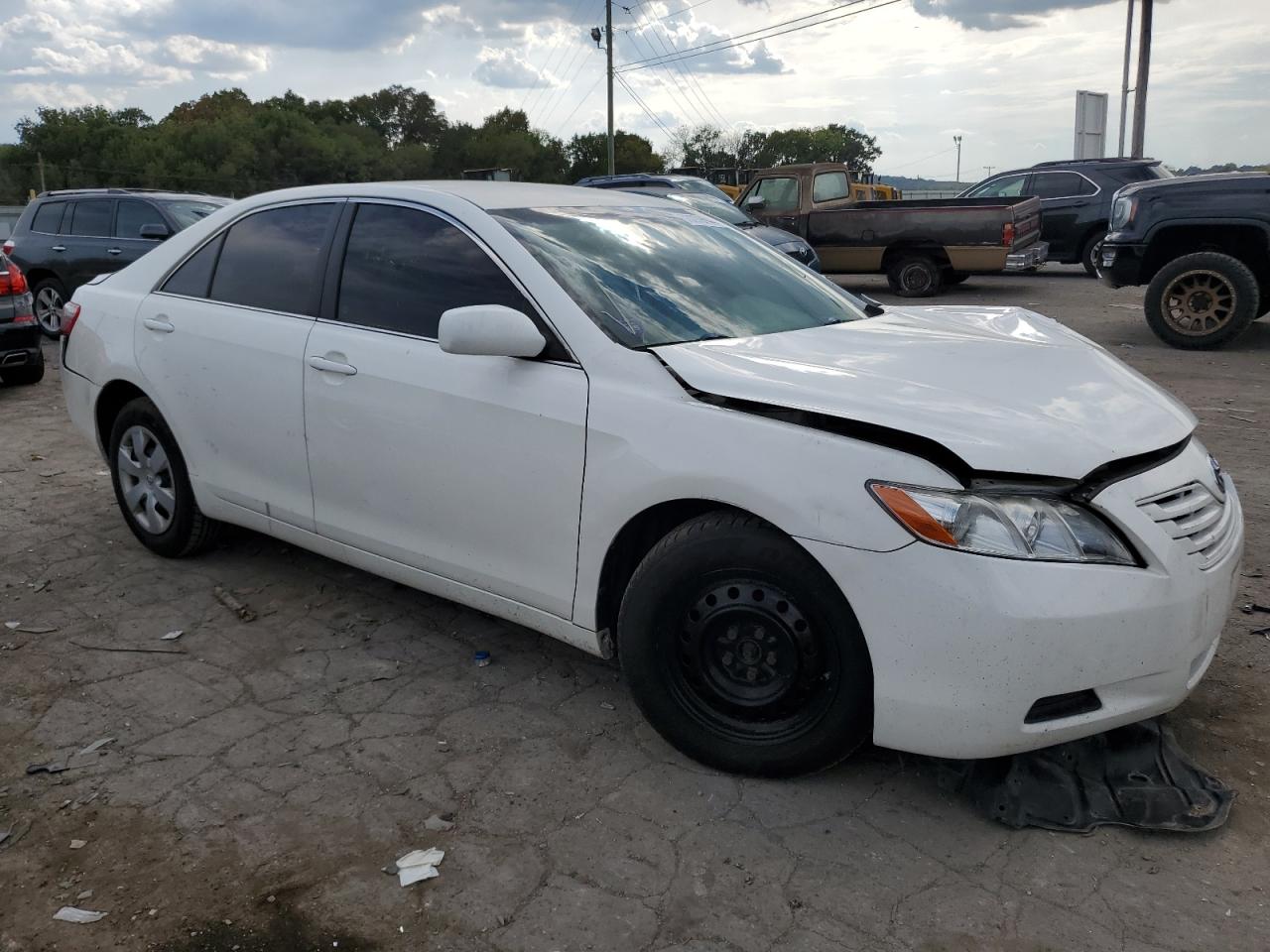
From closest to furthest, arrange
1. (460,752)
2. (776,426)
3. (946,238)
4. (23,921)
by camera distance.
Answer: (23,921) → (776,426) → (460,752) → (946,238)

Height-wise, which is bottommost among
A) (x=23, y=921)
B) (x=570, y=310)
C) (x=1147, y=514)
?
(x=23, y=921)

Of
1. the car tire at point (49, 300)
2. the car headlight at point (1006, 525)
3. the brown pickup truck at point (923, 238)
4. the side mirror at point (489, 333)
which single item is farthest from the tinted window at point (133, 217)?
the car headlight at point (1006, 525)

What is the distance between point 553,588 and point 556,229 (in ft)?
4.08

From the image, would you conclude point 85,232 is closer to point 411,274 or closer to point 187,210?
point 187,210

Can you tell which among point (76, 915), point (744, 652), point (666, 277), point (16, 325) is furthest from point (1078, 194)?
point (76, 915)

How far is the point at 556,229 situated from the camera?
141 inches

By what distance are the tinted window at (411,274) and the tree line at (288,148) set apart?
50.3m

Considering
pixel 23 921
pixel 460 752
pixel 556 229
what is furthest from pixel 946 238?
pixel 23 921

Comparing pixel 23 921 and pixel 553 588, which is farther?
pixel 553 588

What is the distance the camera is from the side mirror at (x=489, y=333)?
3.12m

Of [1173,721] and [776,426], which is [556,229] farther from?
[1173,721]

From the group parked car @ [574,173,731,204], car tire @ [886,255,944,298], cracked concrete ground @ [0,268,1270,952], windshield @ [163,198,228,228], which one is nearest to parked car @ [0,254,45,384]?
windshield @ [163,198,228,228]

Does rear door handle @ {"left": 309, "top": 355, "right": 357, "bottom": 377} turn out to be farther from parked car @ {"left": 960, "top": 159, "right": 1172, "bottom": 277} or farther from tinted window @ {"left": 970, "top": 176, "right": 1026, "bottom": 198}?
tinted window @ {"left": 970, "top": 176, "right": 1026, "bottom": 198}

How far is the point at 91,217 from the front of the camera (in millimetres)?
12031
